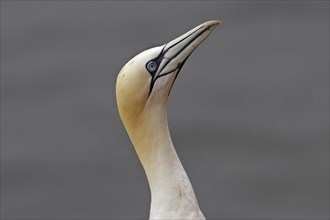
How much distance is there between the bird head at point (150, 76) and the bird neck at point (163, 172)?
0.17ft

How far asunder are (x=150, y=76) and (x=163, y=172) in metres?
0.50

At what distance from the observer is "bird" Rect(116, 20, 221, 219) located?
6.87 metres

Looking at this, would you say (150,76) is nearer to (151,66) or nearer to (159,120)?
(151,66)

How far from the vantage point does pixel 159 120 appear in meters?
6.97

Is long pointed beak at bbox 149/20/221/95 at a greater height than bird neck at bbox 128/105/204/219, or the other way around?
long pointed beak at bbox 149/20/221/95

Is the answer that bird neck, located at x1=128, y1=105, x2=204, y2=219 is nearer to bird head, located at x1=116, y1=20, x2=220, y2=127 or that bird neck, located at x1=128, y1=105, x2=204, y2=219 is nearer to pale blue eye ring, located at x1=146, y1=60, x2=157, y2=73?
bird head, located at x1=116, y1=20, x2=220, y2=127

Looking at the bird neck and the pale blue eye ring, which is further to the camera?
the bird neck

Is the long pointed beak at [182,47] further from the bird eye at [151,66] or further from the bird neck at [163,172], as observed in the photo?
the bird neck at [163,172]

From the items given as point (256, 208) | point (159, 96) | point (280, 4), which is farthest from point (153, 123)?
point (280, 4)

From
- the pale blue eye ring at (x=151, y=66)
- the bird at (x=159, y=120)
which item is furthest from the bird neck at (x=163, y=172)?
the pale blue eye ring at (x=151, y=66)

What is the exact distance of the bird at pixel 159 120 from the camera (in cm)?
687

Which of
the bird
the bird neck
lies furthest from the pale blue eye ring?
the bird neck

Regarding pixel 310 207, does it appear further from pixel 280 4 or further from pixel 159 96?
pixel 159 96

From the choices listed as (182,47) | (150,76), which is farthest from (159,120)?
(182,47)
